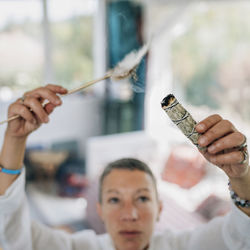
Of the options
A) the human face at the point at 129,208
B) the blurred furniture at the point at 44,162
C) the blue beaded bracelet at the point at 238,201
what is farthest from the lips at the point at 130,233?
the blurred furniture at the point at 44,162

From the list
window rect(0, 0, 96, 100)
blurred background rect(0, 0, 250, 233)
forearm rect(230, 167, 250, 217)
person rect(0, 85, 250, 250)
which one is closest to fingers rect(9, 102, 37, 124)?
person rect(0, 85, 250, 250)

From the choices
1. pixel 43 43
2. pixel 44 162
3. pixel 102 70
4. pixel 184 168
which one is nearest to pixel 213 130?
pixel 184 168

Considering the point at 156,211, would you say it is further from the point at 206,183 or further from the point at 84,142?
the point at 84,142

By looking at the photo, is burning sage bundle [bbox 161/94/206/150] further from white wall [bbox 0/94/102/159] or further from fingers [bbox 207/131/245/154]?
white wall [bbox 0/94/102/159]

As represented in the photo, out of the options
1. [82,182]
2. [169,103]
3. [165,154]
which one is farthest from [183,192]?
[169,103]

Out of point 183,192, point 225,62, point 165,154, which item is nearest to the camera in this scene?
point 183,192

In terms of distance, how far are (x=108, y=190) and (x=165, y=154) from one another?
1.85 metres

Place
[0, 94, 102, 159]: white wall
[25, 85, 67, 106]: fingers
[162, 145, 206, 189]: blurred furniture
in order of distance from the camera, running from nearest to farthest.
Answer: [25, 85, 67, 106]: fingers, [162, 145, 206, 189]: blurred furniture, [0, 94, 102, 159]: white wall

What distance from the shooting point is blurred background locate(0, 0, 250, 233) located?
2602mm

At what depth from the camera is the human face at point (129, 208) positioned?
0.64 meters

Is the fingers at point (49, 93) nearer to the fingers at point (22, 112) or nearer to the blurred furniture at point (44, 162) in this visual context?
the fingers at point (22, 112)

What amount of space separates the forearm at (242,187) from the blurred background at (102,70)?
1.67 meters

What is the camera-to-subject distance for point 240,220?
1.78ft

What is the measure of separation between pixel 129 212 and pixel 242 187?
222 mm
